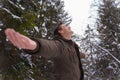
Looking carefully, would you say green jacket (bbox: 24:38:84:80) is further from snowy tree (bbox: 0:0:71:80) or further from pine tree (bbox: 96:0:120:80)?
pine tree (bbox: 96:0:120:80)

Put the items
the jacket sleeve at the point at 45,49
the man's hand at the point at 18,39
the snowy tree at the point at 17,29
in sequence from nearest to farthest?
1. the man's hand at the point at 18,39
2. the jacket sleeve at the point at 45,49
3. the snowy tree at the point at 17,29

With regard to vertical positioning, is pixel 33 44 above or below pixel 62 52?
above

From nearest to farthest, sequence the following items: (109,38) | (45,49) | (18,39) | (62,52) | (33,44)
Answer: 1. (18,39)
2. (33,44)
3. (45,49)
4. (62,52)
5. (109,38)

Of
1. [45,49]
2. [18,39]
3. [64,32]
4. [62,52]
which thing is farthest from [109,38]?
[18,39]

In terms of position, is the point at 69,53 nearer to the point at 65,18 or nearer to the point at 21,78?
the point at 21,78

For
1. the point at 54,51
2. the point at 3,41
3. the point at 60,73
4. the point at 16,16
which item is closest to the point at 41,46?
the point at 54,51

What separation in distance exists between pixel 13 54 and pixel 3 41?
3.12 ft

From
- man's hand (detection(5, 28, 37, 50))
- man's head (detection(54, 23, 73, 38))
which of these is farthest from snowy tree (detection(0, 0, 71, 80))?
man's hand (detection(5, 28, 37, 50))

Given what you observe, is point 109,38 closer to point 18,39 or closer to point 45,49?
point 45,49

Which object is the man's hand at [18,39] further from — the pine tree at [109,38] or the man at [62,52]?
the pine tree at [109,38]

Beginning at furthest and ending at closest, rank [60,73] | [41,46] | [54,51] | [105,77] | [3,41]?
[105,77] → [3,41] → [60,73] → [54,51] → [41,46]

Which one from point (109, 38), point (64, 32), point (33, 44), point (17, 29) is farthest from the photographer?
point (109, 38)

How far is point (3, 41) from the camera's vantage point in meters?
14.7

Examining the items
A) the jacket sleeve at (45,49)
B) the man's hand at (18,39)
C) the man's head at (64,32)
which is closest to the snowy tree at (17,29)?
the man's head at (64,32)
